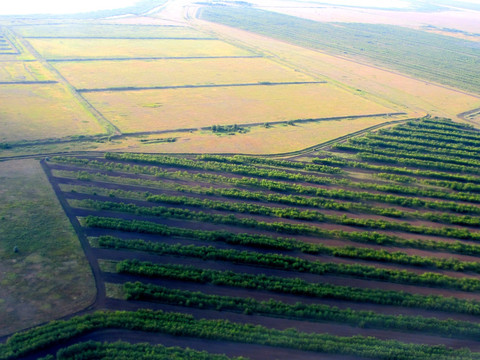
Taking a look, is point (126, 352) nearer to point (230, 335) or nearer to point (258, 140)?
point (230, 335)

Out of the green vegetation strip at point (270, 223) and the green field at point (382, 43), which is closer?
the green vegetation strip at point (270, 223)

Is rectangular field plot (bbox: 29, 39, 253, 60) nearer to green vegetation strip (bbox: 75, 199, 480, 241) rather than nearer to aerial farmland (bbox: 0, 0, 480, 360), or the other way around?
aerial farmland (bbox: 0, 0, 480, 360)

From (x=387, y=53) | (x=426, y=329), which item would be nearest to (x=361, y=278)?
(x=426, y=329)

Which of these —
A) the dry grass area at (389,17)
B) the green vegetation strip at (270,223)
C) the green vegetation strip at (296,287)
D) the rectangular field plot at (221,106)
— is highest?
the dry grass area at (389,17)

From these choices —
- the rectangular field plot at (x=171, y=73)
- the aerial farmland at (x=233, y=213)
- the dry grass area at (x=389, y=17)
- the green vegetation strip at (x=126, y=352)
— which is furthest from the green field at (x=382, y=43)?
the green vegetation strip at (x=126, y=352)

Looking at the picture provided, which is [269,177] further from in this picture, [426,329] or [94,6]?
[94,6]

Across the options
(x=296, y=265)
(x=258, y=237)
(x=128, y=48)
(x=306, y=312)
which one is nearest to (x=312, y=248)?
(x=296, y=265)

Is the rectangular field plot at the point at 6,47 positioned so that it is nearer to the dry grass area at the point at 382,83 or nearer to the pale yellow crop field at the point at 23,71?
the pale yellow crop field at the point at 23,71

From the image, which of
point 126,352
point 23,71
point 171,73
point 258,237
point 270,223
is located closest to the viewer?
point 126,352
